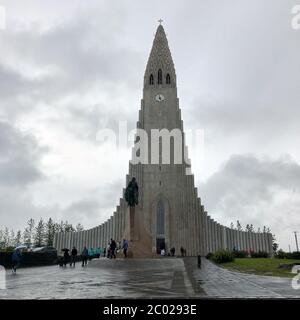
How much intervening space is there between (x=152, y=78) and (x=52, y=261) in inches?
1649

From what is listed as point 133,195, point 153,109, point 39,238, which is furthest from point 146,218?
point 39,238

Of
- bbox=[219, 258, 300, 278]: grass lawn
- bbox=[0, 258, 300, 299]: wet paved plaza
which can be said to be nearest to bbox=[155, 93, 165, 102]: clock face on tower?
bbox=[219, 258, 300, 278]: grass lawn

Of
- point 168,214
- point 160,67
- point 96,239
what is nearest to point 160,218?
point 168,214

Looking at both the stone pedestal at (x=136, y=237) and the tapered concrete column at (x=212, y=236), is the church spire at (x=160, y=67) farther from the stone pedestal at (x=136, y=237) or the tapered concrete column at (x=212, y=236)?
the stone pedestal at (x=136, y=237)

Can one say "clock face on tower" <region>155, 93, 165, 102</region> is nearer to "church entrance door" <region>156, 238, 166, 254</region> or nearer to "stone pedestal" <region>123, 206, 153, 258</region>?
"church entrance door" <region>156, 238, 166, 254</region>

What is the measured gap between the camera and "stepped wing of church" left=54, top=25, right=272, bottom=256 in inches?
2115

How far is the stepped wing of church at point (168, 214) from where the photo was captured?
176ft

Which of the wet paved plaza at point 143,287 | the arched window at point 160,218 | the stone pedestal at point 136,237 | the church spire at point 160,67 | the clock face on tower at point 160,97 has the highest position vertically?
the church spire at point 160,67

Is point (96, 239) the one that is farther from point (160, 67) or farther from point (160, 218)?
point (160, 67)

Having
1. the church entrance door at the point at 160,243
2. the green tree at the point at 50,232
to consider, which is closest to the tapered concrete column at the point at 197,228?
the church entrance door at the point at 160,243

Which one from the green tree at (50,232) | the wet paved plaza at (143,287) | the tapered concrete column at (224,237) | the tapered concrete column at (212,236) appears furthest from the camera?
the green tree at (50,232)
